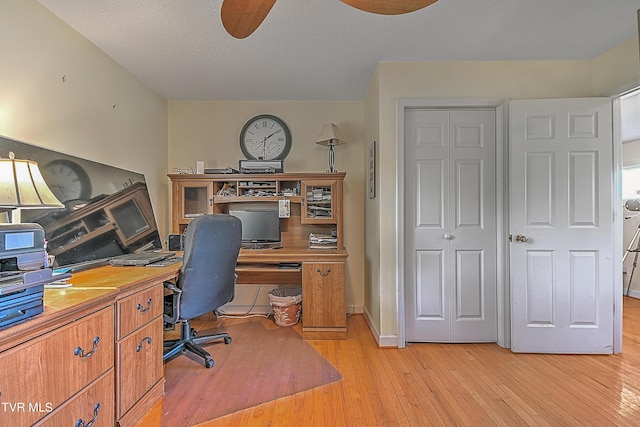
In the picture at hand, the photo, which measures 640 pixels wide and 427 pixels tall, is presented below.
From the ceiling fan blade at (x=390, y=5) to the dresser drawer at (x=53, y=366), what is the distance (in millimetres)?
1832

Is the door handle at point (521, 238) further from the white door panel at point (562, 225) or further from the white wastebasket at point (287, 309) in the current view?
the white wastebasket at point (287, 309)

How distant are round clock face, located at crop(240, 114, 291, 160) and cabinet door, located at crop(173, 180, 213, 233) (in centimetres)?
61

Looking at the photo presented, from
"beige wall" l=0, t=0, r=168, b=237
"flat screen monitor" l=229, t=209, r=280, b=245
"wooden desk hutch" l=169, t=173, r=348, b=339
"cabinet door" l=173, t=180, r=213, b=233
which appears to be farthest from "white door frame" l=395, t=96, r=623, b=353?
"beige wall" l=0, t=0, r=168, b=237

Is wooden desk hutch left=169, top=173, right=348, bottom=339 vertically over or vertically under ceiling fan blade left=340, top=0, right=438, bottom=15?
under

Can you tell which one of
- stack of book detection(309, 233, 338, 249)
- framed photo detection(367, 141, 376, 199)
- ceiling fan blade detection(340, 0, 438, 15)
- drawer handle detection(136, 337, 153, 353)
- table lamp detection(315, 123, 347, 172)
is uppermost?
ceiling fan blade detection(340, 0, 438, 15)

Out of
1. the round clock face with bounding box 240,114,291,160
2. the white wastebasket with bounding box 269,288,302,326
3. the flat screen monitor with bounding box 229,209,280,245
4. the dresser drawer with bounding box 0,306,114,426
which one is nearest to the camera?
the dresser drawer with bounding box 0,306,114,426

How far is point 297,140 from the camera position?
3.47 meters

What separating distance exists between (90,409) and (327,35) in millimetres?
2495

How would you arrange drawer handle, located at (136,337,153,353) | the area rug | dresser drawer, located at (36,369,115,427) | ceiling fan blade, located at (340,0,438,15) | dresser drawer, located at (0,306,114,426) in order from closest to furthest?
dresser drawer, located at (0,306,114,426)
dresser drawer, located at (36,369,115,427)
ceiling fan blade, located at (340,0,438,15)
drawer handle, located at (136,337,153,353)
the area rug

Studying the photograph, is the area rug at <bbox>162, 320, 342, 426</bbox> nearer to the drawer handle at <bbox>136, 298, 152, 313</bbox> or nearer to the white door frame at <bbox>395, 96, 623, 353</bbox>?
the drawer handle at <bbox>136, 298, 152, 313</bbox>

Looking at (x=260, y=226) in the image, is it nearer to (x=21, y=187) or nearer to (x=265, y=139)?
(x=265, y=139)

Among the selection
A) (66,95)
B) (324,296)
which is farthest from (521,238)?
(66,95)

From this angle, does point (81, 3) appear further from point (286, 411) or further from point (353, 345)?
point (353, 345)

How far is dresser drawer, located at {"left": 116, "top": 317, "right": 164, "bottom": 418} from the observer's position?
1.51 m
